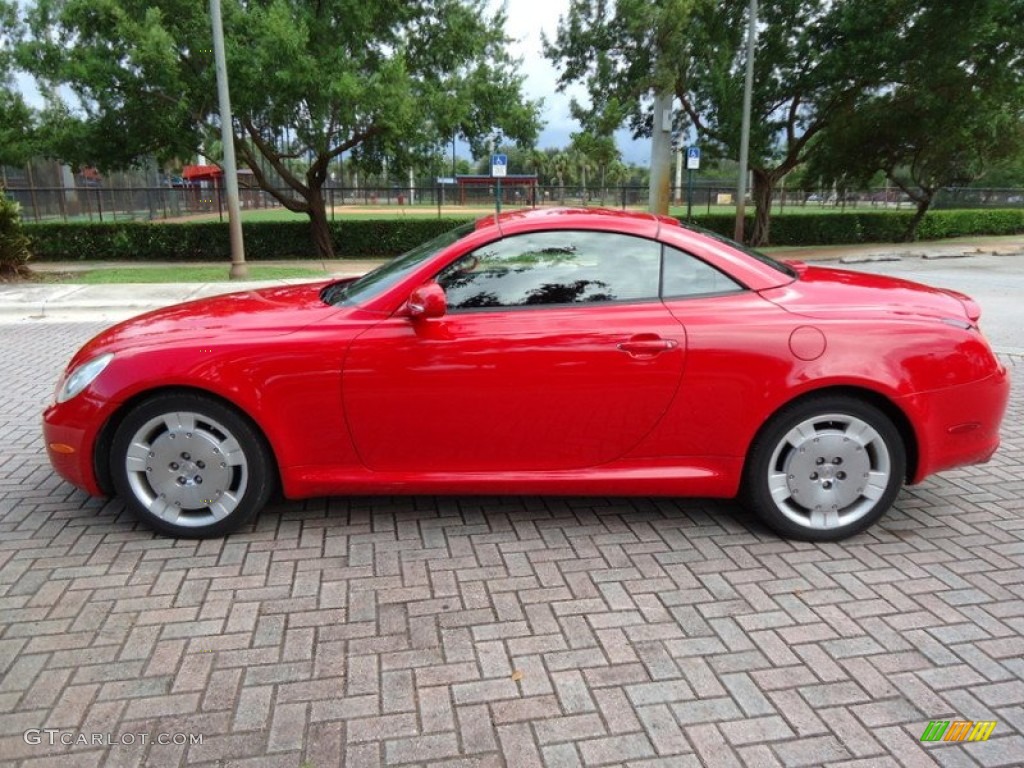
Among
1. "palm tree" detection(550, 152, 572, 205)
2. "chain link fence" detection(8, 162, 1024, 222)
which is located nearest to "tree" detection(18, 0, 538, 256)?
"chain link fence" detection(8, 162, 1024, 222)

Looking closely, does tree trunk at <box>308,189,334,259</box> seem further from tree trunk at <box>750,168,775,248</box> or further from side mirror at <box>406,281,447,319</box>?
side mirror at <box>406,281,447,319</box>

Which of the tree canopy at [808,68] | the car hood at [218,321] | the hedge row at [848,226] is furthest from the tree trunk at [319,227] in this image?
the car hood at [218,321]

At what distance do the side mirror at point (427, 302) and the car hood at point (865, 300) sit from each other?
1510 mm

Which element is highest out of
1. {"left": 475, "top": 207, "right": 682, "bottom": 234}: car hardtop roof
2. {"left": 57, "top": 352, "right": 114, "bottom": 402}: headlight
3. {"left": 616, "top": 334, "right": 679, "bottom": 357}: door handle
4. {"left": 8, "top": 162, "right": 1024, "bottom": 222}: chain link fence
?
{"left": 8, "top": 162, "right": 1024, "bottom": 222}: chain link fence

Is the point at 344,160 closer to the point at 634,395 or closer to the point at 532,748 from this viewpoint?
the point at 634,395

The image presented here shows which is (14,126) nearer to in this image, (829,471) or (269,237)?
(269,237)

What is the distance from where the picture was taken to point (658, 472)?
3.59 meters

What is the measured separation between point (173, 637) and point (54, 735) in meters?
0.54

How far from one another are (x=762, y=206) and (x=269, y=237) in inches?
554

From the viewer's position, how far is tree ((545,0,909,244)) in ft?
58.9

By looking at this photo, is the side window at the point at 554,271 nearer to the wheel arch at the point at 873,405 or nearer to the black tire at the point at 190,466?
the wheel arch at the point at 873,405

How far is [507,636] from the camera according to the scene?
288 centimetres

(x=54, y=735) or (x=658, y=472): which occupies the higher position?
(x=658, y=472)

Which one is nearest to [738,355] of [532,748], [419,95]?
[532,748]
